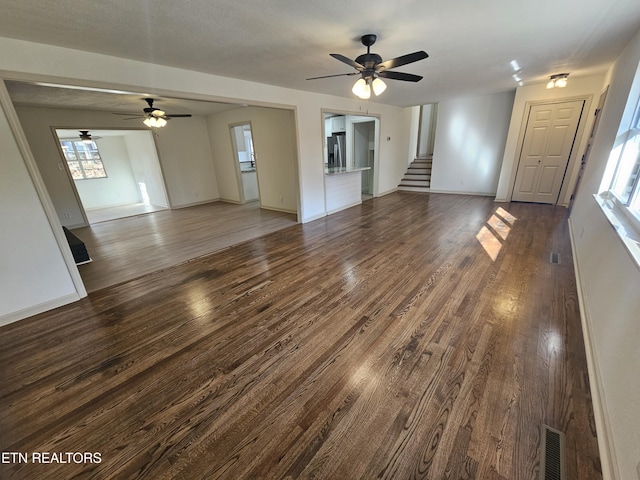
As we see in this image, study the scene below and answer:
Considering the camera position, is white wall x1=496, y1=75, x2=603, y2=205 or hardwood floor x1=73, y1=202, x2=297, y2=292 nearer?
hardwood floor x1=73, y1=202, x2=297, y2=292

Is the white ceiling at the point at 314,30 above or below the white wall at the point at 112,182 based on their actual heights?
above

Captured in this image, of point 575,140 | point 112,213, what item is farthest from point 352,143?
point 112,213

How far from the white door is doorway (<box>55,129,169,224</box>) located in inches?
358

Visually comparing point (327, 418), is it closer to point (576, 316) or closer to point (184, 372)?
point (184, 372)

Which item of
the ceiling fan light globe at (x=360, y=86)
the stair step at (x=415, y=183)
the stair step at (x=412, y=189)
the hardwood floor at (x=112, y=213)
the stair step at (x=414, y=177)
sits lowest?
the hardwood floor at (x=112, y=213)

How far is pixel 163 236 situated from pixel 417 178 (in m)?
7.33

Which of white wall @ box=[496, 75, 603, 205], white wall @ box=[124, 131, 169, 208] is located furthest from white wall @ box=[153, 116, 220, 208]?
white wall @ box=[496, 75, 603, 205]

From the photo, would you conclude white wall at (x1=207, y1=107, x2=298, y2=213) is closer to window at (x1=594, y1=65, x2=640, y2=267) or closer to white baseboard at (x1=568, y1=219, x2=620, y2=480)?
window at (x1=594, y1=65, x2=640, y2=267)

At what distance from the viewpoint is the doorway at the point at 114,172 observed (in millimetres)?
7383

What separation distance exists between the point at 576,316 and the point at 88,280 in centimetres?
520

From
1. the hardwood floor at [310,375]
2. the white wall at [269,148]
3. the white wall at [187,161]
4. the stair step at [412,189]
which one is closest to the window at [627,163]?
the hardwood floor at [310,375]

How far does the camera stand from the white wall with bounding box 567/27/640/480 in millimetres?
1103

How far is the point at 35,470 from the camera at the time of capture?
126 centimetres

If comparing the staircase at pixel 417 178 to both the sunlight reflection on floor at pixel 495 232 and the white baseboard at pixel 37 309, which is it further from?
the white baseboard at pixel 37 309
